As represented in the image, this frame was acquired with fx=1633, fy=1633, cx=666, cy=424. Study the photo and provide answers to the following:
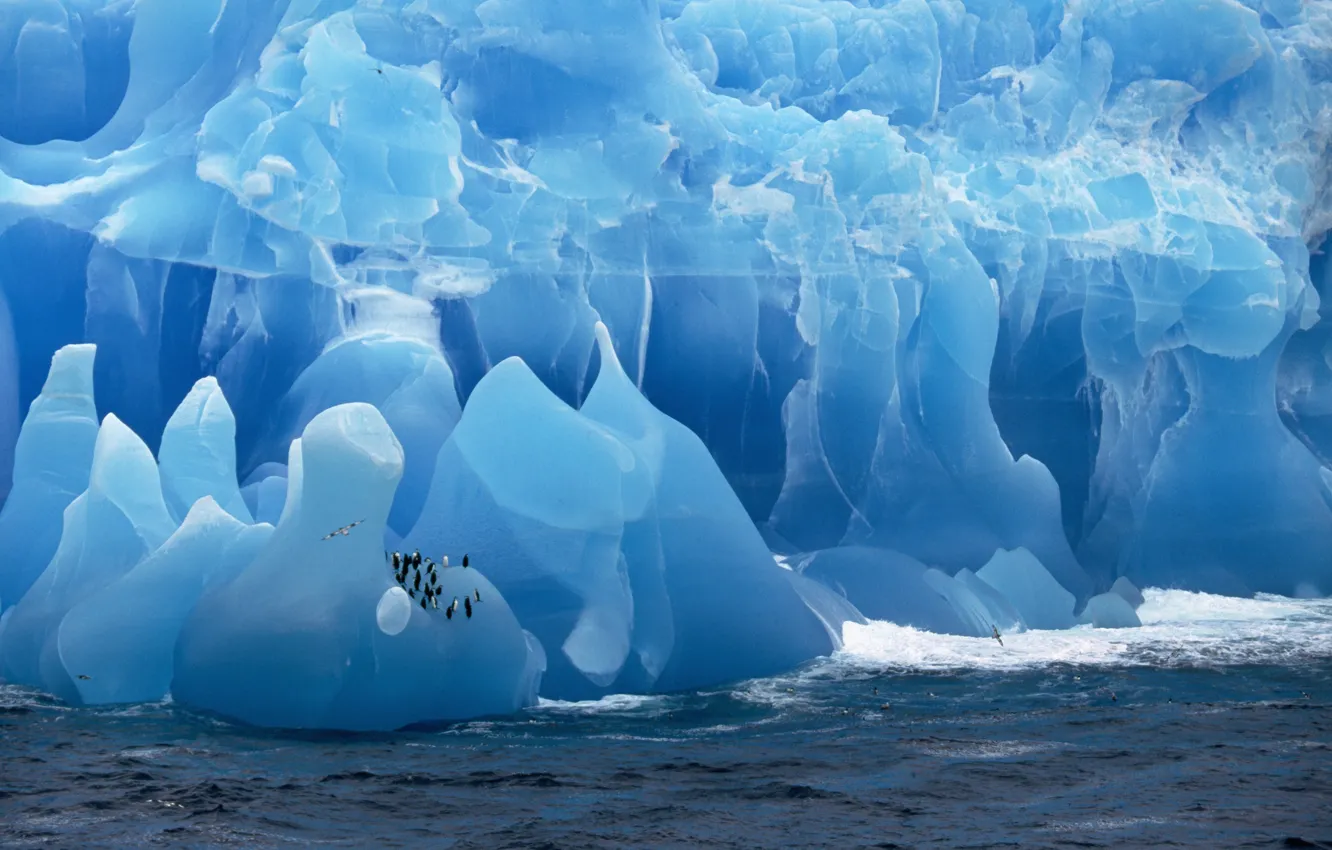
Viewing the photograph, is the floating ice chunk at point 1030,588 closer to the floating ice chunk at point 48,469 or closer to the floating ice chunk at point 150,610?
the floating ice chunk at point 150,610

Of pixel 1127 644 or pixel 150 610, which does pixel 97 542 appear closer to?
pixel 150 610

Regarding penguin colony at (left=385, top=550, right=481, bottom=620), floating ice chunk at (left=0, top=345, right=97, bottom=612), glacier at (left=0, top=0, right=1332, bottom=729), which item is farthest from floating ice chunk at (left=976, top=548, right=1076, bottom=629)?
floating ice chunk at (left=0, top=345, right=97, bottom=612)

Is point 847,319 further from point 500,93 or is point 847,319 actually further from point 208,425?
point 208,425

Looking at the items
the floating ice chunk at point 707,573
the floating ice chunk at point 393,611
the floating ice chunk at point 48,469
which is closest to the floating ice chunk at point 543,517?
the floating ice chunk at point 707,573

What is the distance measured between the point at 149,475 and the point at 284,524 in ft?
6.14

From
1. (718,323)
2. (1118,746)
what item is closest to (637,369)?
(718,323)

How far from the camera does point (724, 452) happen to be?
17719 millimetres

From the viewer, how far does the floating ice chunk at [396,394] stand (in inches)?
575

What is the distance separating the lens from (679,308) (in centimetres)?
1728

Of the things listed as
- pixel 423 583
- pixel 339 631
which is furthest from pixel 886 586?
pixel 339 631

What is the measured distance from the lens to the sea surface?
8.07m

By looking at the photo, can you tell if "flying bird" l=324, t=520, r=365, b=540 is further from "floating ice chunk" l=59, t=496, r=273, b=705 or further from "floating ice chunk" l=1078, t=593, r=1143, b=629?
"floating ice chunk" l=1078, t=593, r=1143, b=629

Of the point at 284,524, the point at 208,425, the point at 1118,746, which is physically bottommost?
the point at 1118,746

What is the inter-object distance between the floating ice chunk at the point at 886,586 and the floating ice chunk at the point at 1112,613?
1648mm
